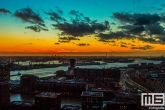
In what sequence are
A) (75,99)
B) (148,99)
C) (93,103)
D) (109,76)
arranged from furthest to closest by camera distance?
(109,76), (75,99), (93,103), (148,99)

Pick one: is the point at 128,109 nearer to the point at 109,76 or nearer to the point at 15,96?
the point at 15,96

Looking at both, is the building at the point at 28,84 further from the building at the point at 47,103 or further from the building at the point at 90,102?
the building at the point at 90,102

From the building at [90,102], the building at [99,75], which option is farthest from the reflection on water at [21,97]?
the building at [99,75]

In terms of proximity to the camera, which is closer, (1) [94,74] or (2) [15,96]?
(2) [15,96]

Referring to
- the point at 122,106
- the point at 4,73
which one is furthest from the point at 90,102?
the point at 4,73

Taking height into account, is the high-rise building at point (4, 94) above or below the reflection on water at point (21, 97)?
above

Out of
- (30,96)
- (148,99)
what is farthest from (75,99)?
(148,99)

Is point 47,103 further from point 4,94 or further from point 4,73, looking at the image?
point 4,73

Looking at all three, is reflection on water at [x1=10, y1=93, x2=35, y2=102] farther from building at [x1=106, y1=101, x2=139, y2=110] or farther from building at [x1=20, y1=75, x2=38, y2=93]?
building at [x1=106, y1=101, x2=139, y2=110]
